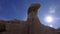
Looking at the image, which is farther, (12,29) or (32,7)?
(32,7)

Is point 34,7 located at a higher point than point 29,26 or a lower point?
higher

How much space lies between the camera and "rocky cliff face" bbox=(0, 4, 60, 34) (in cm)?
1638

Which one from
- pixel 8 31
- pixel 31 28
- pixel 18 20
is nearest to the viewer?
pixel 8 31

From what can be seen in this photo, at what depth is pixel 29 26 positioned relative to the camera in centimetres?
1744

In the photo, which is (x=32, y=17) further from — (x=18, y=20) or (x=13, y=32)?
(x=13, y=32)

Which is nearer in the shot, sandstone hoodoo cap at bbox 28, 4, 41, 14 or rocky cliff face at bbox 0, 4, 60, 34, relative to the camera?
rocky cliff face at bbox 0, 4, 60, 34

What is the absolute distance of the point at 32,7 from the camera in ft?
63.5

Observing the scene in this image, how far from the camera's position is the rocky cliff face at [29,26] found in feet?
53.7

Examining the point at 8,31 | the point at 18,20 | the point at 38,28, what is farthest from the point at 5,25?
the point at 38,28

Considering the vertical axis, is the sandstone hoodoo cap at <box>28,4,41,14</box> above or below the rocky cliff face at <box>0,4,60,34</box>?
above

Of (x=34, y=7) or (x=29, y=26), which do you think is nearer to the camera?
(x=29, y=26)

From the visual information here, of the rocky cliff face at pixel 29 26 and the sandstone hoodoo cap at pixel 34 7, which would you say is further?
the sandstone hoodoo cap at pixel 34 7

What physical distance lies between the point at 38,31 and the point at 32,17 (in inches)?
98.1

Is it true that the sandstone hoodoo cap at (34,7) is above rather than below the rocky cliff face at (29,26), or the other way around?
above
